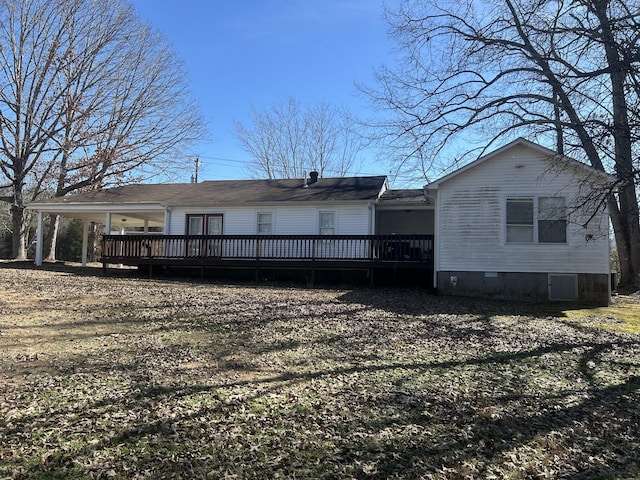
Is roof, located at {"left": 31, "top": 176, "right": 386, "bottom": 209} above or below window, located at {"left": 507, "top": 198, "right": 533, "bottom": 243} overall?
above

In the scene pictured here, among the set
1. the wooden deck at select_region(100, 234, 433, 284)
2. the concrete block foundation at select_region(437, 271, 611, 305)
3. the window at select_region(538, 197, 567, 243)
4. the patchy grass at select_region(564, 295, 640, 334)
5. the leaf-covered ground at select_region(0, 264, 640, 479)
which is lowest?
the leaf-covered ground at select_region(0, 264, 640, 479)

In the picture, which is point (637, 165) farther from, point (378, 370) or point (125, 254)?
point (125, 254)

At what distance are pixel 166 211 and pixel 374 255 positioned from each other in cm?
881

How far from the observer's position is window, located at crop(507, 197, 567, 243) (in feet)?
41.0

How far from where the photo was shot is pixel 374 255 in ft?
49.8

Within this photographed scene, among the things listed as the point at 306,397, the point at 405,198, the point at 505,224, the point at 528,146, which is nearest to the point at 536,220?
the point at 505,224

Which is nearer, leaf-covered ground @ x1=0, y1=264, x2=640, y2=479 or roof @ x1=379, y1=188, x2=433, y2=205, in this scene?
leaf-covered ground @ x1=0, y1=264, x2=640, y2=479

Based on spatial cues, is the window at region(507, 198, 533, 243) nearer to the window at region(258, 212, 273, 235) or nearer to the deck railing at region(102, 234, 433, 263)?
the deck railing at region(102, 234, 433, 263)

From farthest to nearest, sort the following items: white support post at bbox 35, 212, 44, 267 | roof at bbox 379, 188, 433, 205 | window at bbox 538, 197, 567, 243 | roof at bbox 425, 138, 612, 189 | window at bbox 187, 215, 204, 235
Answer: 1. white support post at bbox 35, 212, 44, 267
2. window at bbox 187, 215, 204, 235
3. roof at bbox 379, 188, 433, 205
4. window at bbox 538, 197, 567, 243
5. roof at bbox 425, 138, 612, 189

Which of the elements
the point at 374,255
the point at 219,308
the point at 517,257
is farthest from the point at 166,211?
the point at 517,257

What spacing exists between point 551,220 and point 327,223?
7.72 meters

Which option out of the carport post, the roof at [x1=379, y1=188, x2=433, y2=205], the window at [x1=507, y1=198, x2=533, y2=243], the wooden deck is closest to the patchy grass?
the window at [x1=507, y1=198, x2=533, y2=243]

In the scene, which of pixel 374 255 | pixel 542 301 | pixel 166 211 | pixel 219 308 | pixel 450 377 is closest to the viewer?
pixel 450 377

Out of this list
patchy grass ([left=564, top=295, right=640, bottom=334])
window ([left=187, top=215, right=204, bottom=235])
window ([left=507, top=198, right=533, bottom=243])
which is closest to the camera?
patchy grass ([left=564, top=295, right=640, bottom=334])
